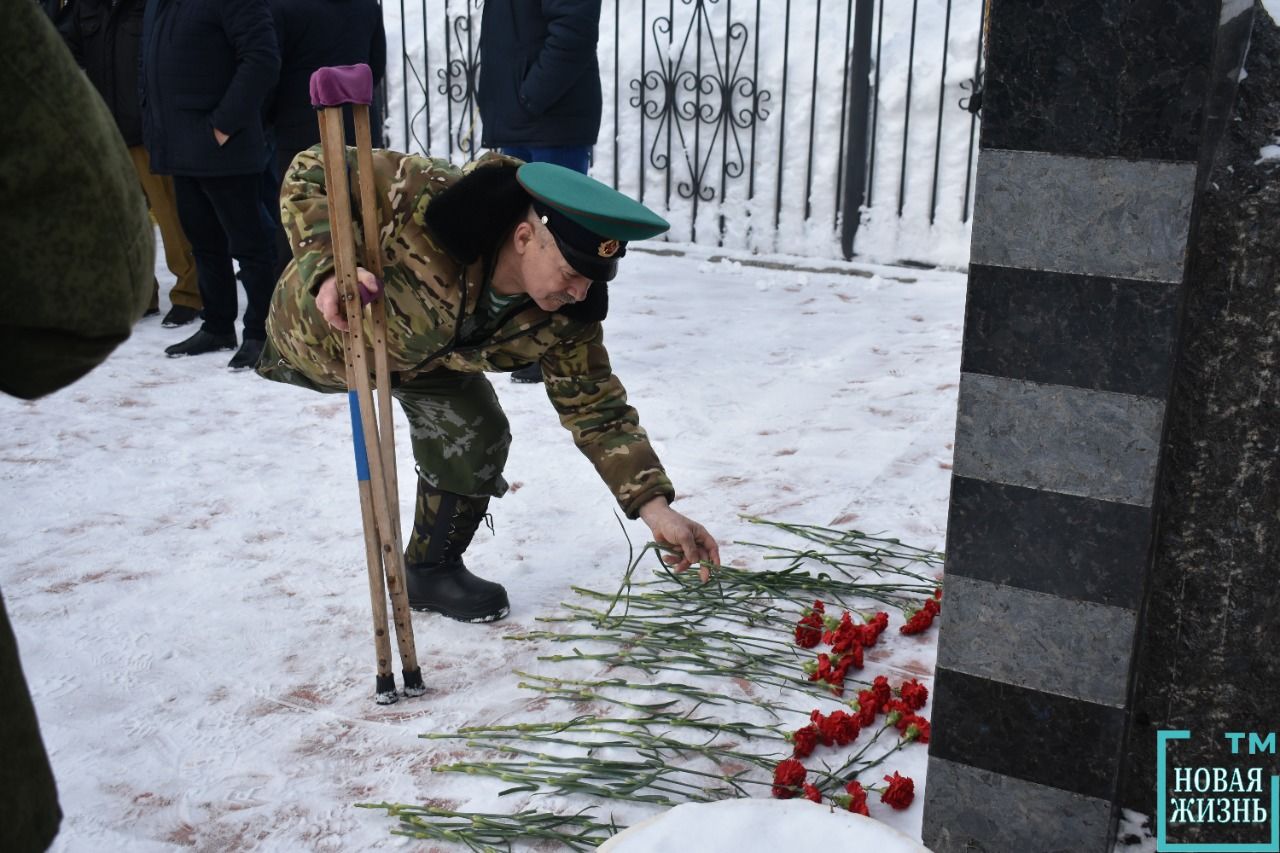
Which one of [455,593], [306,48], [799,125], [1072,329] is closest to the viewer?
[1072,329]

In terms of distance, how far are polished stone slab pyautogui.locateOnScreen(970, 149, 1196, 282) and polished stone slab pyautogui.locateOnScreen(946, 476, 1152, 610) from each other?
388 millimetres

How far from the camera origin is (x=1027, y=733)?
2293 millimetres

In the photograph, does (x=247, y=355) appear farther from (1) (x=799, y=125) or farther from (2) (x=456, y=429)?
(1) (x=799, y=125)

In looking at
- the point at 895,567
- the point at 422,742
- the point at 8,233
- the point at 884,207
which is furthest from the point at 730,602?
the point at 884,207

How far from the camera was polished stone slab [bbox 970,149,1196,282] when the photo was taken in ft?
6.41

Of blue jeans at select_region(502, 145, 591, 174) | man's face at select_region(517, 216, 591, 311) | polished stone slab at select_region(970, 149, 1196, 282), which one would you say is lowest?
man's face at select_region(517, 216, 591, 311)

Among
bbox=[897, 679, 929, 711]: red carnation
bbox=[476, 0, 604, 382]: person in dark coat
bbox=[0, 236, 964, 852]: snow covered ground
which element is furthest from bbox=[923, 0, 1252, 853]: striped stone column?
bbox=[476, 0, 604, 382]: person in dark coat

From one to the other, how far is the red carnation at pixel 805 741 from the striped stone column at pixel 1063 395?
434 millimetres

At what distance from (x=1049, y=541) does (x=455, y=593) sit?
5.98ft

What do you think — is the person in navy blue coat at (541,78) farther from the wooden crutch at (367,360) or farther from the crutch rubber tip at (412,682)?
the crutch rubber tip at (412,682)

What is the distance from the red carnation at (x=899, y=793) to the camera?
8.41 feet

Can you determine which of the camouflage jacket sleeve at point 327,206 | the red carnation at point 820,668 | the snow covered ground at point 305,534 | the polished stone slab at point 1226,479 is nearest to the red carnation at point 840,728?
the snow covered ground at point 305,534

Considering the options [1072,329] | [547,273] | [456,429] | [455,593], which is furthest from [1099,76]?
[455,593]

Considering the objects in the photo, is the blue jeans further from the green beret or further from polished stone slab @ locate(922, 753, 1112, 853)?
polished stone slab @ locate(922, 753, 1112, 853)
